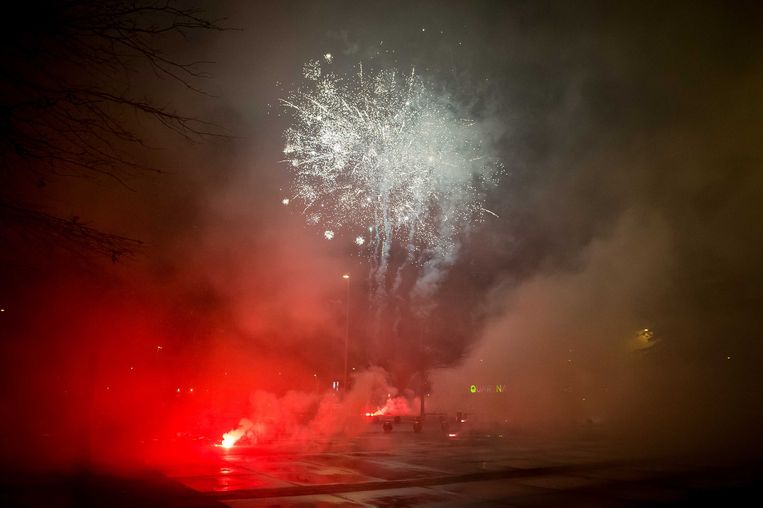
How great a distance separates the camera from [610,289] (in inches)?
1006

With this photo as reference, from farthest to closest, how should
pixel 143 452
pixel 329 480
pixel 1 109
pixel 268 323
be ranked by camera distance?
pixel 268 323, pixel 143 452, pixel 329 480, pixel 1 109

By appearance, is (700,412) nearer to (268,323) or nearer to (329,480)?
(268,323)

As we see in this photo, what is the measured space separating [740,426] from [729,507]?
69.6 feet

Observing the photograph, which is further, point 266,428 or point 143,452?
point 266,428

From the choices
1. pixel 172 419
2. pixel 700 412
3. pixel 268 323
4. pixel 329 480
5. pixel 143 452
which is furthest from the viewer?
pixel 700 412

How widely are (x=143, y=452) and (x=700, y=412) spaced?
2903cm

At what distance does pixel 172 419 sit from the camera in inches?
768

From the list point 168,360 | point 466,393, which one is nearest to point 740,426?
point 466,393

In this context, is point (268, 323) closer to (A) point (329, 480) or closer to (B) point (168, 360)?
(B) point (168, 360)

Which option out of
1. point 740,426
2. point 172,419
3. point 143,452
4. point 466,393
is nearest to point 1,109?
point 143,452

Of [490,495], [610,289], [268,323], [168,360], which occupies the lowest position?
[490,495]

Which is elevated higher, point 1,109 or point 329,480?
point 1,109

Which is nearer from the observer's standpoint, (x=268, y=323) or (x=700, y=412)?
(x=268, y=323)

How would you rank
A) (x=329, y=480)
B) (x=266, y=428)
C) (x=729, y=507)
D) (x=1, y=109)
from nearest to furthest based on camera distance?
(x=1, y=109) → (x=729, y=507) → (x=329, y=480) → (x=266, y=428)
